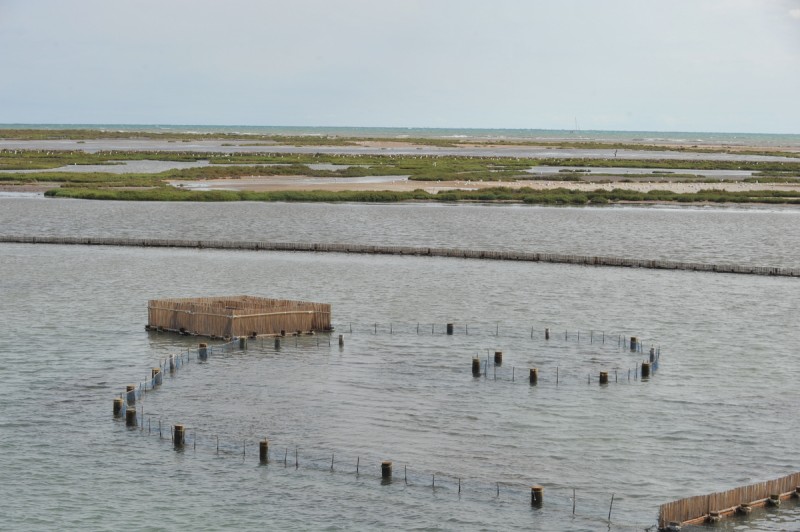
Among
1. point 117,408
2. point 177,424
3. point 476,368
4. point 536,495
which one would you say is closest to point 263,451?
point 177,424

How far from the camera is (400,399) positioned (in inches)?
1716

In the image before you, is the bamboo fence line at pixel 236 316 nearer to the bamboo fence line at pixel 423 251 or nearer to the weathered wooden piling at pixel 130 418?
the weathered wooden piling at pixel 130 418

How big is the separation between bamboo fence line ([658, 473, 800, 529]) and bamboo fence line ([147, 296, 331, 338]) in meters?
26.2

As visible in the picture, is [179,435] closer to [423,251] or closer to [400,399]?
[400,399]

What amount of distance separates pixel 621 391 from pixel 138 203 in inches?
3491

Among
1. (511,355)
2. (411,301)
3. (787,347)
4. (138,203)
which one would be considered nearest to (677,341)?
(787,347)

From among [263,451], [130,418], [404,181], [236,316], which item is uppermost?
[404,181]

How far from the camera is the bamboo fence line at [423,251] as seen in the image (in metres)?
78.6

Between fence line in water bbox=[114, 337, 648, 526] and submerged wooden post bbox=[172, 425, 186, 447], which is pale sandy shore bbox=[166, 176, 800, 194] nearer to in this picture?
fence line in water bbox=[114, 337, 648, 526]

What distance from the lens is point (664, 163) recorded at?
647 feet

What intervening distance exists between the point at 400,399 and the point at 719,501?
15.3m

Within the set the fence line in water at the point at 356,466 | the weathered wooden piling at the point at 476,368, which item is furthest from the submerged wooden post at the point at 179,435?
the weathered wooden piling at the point at 476,368

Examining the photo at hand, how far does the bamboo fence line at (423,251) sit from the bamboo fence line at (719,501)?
156 feet

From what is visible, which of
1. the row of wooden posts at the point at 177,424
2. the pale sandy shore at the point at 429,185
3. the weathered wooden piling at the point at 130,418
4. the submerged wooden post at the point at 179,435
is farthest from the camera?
the pale sandy shore at the point at 429,185
